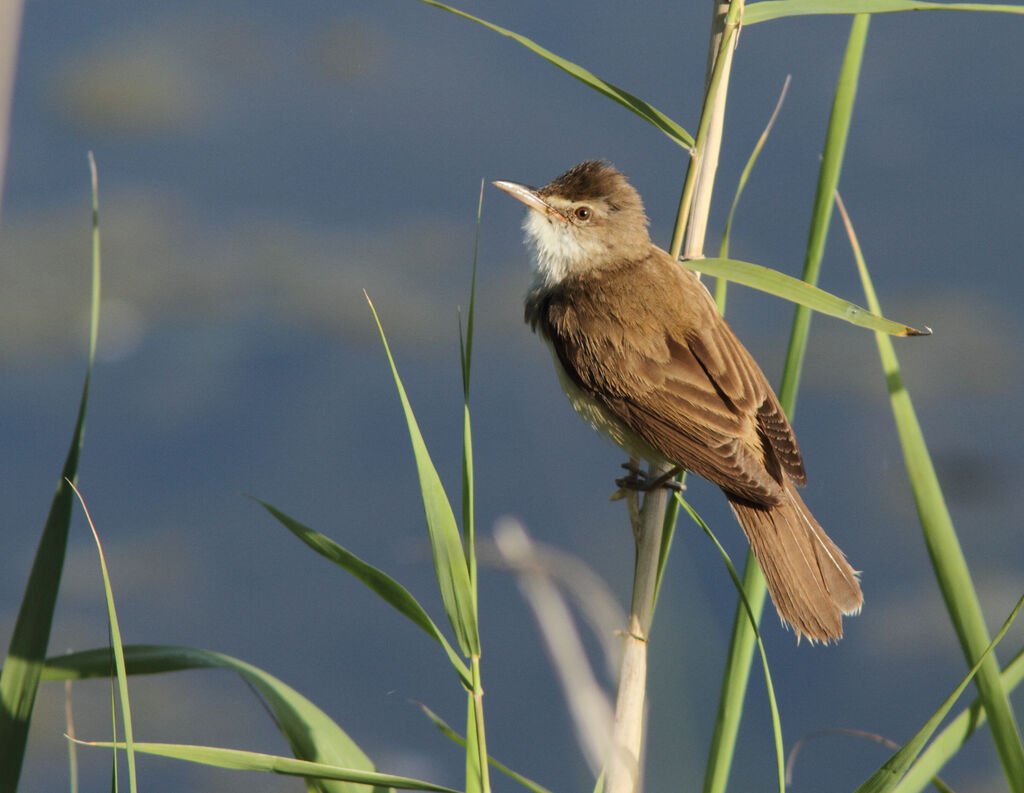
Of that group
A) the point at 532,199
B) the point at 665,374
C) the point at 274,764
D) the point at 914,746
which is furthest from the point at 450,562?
the point at 532,199

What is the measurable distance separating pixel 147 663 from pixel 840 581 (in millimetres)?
1378

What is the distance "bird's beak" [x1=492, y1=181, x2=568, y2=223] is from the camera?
259cm

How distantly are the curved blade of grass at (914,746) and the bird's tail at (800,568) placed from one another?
624mm

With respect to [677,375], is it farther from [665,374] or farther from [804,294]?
[804,294]

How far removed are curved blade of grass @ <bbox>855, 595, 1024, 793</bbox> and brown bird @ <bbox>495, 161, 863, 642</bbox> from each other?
0.61m

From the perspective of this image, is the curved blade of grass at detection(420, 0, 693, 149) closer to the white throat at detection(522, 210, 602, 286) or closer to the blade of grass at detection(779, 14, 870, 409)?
the blade of grass at detection(779, 14, 870, 409)

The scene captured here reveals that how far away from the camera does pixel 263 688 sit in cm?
155

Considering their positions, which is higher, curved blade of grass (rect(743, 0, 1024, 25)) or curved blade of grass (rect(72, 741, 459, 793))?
curved blade of grass (rect(743, 0, 1024, 25))

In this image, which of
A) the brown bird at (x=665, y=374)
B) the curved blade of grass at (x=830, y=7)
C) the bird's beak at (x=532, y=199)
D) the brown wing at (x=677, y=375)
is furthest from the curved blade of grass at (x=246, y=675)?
the bird's beak at (x=532, y=199)

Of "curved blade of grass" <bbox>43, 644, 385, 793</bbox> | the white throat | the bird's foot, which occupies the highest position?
the white throat

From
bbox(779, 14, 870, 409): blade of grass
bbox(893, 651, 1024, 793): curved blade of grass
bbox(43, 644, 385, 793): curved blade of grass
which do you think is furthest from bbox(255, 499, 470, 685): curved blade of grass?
bbox(779, 14, 870, 409): blade of grass

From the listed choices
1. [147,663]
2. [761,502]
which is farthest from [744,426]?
[147,663]

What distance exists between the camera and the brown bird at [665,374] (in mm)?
2100

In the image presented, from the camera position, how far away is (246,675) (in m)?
1.55
